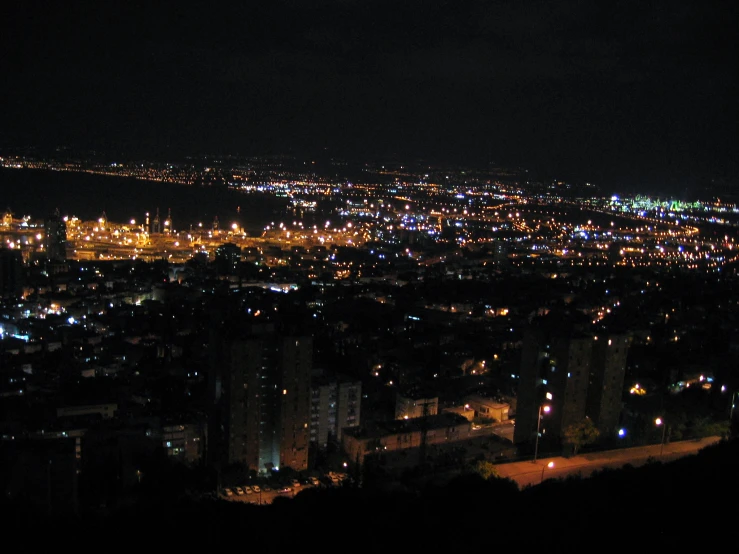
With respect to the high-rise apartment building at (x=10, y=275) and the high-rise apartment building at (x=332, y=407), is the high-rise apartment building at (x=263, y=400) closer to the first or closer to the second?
the high-rise apartment building at (x=332, y=407)

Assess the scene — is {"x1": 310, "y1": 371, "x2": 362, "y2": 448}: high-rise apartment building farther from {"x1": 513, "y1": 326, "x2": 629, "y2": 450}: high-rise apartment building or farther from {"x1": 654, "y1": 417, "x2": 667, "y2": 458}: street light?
{"x1": 654, "y1": 417, "x2": 667, "y2": 458}: street light

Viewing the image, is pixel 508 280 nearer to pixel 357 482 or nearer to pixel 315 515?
pixel 357 482

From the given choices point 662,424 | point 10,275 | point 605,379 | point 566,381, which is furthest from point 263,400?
point 10,275

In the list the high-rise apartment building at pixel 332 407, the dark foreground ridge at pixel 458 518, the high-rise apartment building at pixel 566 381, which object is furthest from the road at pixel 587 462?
the high-rise apartment building at pixel 332 407

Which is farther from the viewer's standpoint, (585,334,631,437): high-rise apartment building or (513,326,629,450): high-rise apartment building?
(585,334,631,437): high-rise apartment building

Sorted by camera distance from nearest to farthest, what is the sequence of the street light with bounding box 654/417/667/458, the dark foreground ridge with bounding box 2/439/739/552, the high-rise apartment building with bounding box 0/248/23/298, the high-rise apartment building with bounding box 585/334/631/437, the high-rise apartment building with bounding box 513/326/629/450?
the dark foreground ridge with bounding box 2/439/739/552
the street light with bounding box 654/417/667/458
the high-rise apartment building with bounding box 513/326/629/450
the high-rise apartment building with bounding box 585/334/631/437
the high-rise apartment building with bounding box 0/248/23/298

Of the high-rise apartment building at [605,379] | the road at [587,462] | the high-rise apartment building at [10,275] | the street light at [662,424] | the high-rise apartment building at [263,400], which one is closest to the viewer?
the road at [587,462]

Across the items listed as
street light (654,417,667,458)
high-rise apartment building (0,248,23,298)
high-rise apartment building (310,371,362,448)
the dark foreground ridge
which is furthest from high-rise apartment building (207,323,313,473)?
high-rise apartment building (0,248,23,298)
